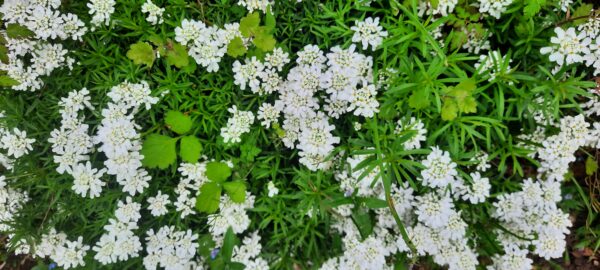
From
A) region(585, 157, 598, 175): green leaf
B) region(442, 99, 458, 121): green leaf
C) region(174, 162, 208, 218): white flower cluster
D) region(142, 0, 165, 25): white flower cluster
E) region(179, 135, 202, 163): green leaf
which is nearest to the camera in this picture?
region(442, 99, 458, 121): green leaf

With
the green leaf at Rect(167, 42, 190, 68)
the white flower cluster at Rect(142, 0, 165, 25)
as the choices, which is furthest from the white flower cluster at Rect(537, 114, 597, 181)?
the white flower cluster at Rect(142, 0, 165, 25)

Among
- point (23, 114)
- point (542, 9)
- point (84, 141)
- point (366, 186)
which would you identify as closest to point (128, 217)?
point (84, 141)

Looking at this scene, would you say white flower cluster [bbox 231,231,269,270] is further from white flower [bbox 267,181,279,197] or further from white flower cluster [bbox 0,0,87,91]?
white flower cluster [bbox 0,0,87,91]

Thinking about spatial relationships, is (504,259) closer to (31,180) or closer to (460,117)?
(460,117)

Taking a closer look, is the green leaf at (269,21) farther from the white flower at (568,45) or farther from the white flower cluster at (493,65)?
the white flower at (568,45)

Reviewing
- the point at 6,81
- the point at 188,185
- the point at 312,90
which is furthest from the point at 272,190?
the point at 6,81

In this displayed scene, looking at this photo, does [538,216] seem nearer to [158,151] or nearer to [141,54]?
[158,151]
